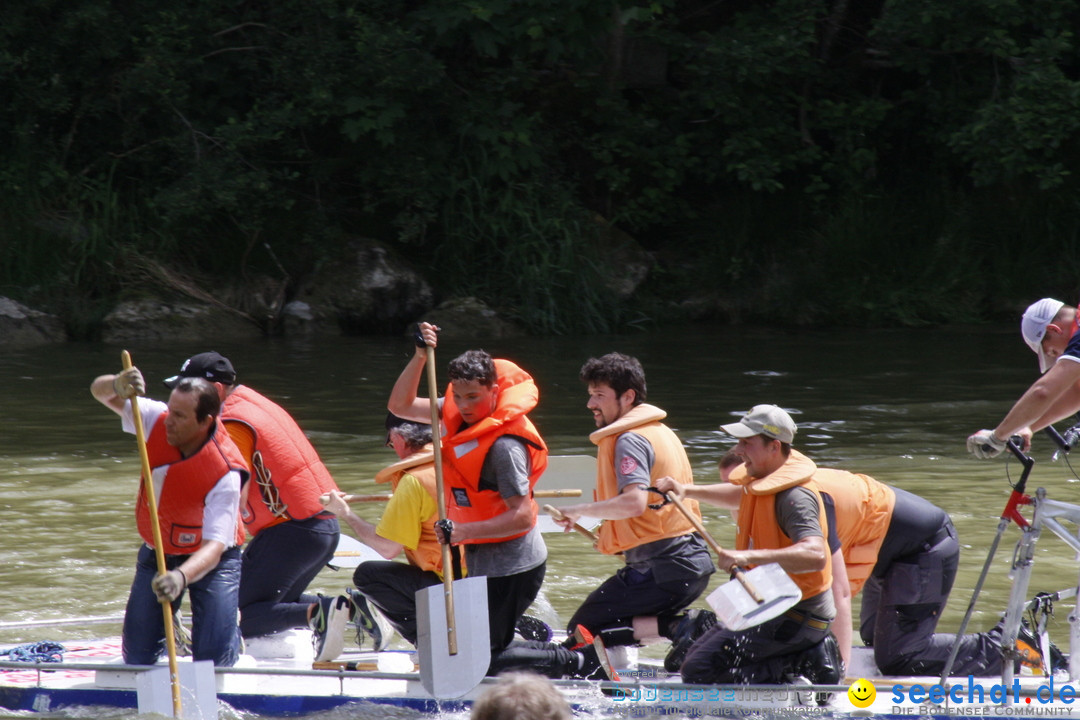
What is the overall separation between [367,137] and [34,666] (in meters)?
13.3

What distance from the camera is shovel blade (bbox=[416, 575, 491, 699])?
4.57 m

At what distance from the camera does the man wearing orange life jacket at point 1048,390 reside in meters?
4.29

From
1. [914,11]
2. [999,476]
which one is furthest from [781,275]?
[999,476]

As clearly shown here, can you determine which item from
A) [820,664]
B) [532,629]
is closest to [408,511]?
[532,629]

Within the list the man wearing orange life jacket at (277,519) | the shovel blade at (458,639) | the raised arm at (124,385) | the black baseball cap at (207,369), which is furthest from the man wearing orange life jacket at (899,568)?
the raised arm at (124,385)

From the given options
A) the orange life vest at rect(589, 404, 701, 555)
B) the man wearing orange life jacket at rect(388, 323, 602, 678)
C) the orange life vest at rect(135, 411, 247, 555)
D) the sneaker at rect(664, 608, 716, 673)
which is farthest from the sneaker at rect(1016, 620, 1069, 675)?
the orange life vest at rect(135, 411, 247, 555)

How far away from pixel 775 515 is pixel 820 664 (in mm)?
545

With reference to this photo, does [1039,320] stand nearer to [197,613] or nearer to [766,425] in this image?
[766,425]

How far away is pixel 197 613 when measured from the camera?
4.56 meters

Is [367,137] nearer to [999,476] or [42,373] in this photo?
[42,373]

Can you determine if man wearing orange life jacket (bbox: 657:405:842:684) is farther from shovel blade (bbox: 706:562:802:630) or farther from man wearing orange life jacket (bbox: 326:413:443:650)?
man wearing orange life jacket (bbox: 326:413:443:650)

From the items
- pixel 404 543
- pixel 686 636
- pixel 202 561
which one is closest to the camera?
pixel 202 561

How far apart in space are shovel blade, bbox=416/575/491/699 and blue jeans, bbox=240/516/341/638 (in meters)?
0.77

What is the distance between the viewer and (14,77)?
16438 mm
